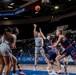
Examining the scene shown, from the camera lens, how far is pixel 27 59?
59.6 feet

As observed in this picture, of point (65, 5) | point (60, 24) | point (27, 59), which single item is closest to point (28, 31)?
point (60, 24)

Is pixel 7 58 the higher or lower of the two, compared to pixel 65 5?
lower

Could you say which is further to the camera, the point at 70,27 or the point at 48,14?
the point at 48,14

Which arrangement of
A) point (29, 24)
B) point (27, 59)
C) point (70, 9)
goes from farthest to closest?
point (29, 24), point (70, 9), point (27, 59)

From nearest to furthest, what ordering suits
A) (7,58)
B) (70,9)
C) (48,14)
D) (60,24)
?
(7,58) < (70,9) < (60,24) < (48,14)

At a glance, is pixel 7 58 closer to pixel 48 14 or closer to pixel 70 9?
pixel 70 9

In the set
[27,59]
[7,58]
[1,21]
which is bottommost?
[27,59]

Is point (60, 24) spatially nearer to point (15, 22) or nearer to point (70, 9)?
point (70, 9)

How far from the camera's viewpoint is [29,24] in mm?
34469

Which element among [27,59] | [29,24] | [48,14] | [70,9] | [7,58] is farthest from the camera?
[29,24]

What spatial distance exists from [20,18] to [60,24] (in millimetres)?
7464

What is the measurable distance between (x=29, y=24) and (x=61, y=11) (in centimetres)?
702

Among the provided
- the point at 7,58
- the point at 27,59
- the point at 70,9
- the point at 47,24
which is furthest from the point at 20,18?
the point at 7,58

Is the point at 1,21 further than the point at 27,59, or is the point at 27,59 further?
the point at 1,21
